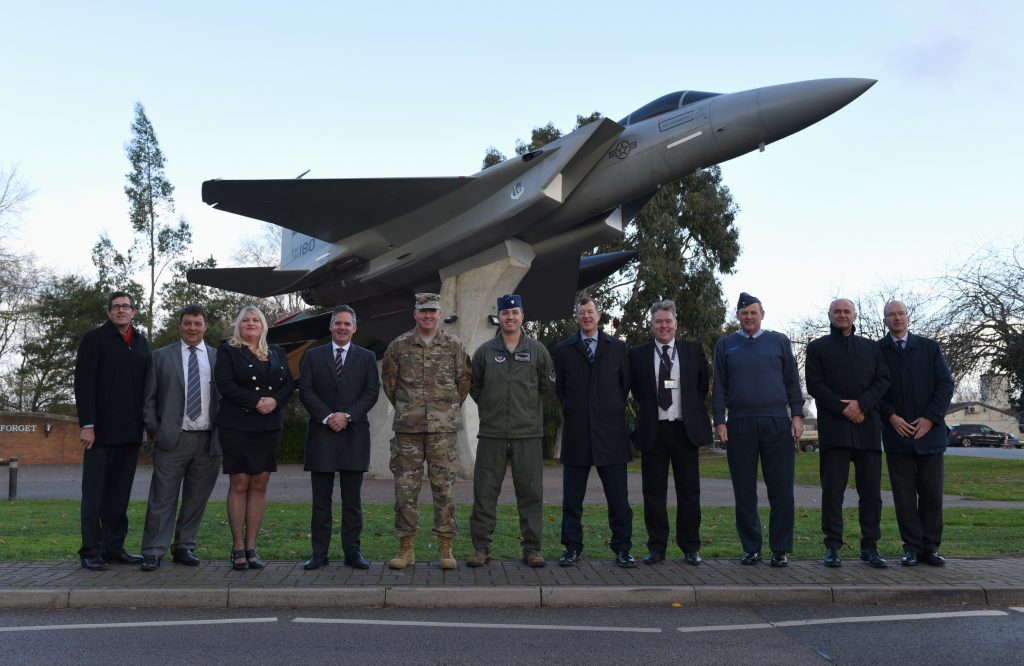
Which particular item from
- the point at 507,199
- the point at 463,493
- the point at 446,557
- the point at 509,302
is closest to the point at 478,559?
the point at 446,557

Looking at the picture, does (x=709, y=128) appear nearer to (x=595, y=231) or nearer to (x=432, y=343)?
(x=595, y=231)

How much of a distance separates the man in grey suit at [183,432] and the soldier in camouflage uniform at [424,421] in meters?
1.40

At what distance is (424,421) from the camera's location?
5852mm

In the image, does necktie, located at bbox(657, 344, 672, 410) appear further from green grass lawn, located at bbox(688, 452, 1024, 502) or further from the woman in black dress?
green grass lawn, located at bbox(688, 452, 1024, 502)

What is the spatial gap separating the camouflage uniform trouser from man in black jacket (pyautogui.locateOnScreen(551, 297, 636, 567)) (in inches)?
34.8

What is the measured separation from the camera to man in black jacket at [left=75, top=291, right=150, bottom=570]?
595cm

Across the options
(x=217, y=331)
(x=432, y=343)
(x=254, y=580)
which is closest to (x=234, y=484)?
(x=254, y=580)

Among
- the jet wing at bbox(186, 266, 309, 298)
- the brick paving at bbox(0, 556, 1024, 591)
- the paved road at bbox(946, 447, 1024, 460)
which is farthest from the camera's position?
the paved road at bbox(946, 447, 1024, 460)

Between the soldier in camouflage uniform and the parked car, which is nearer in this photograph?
the soldier in camouflage uniform

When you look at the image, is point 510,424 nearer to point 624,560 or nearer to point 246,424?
point 624,560

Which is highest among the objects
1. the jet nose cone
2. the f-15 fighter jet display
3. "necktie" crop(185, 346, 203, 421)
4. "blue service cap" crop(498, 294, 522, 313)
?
the jet nose cone

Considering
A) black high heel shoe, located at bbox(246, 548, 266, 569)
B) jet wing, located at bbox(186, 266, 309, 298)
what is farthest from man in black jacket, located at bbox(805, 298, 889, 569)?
jet wing, located at bbox(186, 266, 309, 298)

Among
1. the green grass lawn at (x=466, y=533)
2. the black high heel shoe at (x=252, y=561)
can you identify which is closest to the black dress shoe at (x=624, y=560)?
the green grass lawn at (x=466, y=533)

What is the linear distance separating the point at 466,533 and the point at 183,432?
121 inches
